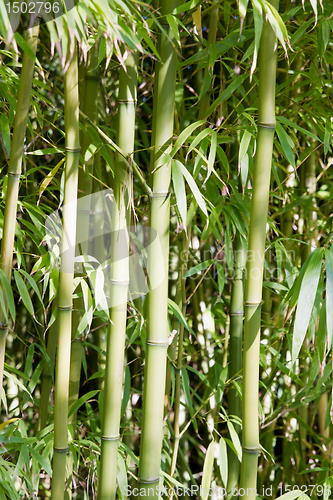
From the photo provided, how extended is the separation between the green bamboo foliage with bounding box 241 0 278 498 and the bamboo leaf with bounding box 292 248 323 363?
0.08 m

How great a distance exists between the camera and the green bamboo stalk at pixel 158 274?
839 mm

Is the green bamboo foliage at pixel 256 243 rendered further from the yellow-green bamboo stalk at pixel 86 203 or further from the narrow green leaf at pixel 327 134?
the yellow-green bamboo stalk at pixel 86 203

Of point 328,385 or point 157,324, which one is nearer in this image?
point 157,324

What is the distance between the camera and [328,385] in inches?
47.8

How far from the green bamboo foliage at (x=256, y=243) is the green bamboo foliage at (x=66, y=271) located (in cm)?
35

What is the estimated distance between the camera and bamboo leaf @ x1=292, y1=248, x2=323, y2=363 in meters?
0.79

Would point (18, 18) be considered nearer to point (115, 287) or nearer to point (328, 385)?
point (115, 287)

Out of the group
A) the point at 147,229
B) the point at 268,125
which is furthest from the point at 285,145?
the point at 147,229

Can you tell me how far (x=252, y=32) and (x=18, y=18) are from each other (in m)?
0.55

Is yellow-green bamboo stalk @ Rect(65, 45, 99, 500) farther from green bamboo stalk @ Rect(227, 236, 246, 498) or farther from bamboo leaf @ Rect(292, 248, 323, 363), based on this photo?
bamboo leaf @ Rect(292, 248, 323, 363)

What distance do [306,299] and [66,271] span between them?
466 mm

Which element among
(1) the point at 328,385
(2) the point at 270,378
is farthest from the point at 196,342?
(1) the point at 328,385

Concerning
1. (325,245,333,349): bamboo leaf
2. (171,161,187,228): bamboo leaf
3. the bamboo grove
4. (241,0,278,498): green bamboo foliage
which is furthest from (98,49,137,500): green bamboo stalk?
(325,245,333,349): bamboo leaf

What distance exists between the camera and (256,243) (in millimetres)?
830
